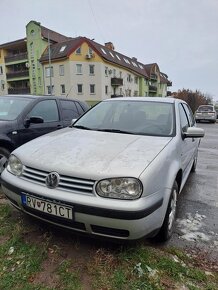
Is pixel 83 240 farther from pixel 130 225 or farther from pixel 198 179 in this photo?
pixel 198 179

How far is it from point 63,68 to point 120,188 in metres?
38.0

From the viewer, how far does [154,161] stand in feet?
8.02

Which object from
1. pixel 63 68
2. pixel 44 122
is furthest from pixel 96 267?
pixel 63 68

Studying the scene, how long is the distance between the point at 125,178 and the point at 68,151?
75 centimetres

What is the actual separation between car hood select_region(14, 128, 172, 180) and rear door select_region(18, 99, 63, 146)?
144 cm

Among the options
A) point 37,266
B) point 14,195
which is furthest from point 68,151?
point 37,266

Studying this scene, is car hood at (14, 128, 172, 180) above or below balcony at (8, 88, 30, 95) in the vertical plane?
below

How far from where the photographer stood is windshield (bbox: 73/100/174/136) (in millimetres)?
3434

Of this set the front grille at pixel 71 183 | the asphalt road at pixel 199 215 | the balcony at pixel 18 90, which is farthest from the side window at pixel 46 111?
the balcony at pixel 18 90

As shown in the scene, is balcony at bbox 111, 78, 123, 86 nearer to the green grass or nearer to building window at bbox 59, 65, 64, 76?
building window at bbox 59, 65, 64, 76

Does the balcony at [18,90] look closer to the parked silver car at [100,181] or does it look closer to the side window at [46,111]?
the side window at [46,111]

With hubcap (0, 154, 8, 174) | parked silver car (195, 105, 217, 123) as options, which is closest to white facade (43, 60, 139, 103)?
parked silver car (195, 105, 217, 123)

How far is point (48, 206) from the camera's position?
2393 mm

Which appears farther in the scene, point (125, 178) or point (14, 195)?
point (14, 195)
